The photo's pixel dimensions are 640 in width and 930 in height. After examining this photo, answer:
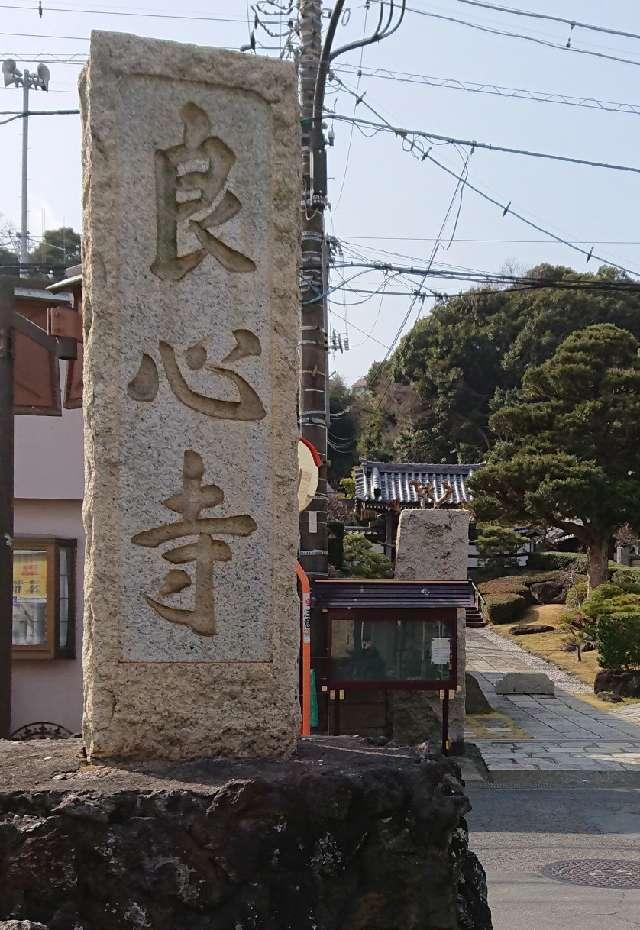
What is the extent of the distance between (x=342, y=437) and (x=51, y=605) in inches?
1691

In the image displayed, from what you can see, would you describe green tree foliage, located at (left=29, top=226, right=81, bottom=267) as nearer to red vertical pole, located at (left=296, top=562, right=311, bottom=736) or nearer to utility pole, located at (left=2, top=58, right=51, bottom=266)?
utility pole, located at (left=2, top=58, right=51, bottom=266)

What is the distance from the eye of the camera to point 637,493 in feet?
83.2

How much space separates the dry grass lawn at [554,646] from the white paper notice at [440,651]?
581 centimetres

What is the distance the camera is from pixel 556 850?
7.97 meters

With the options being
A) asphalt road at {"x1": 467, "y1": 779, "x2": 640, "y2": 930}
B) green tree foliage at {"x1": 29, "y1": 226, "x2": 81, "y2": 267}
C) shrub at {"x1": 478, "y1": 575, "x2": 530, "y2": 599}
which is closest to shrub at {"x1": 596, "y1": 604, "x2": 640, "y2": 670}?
asphalt road at {"x1": 467, "y1": 779, "x2": 640, "y2": 930}

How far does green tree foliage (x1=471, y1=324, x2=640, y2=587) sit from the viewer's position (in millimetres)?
25266

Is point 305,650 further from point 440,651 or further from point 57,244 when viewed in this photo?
point 57,244

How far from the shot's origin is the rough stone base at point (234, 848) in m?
3.71

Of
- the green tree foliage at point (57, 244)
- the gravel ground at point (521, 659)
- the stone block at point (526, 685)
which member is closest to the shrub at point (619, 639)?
the gravel ground at point (521, 659)

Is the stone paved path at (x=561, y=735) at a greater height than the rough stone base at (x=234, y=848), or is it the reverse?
the rough stone base at (x=234, y=848)

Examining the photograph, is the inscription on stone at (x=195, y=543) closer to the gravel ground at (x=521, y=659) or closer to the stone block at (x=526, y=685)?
the stone block at (x=526, y=685)

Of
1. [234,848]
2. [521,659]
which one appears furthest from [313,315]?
[521,659]

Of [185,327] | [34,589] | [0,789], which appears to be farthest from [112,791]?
[34,589]

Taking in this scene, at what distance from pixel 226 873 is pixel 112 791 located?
1.68ft
